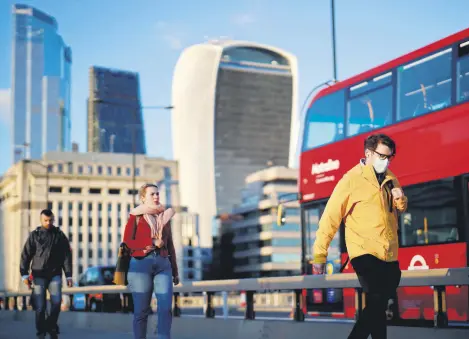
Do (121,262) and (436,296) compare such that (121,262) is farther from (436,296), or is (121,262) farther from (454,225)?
(454,225)

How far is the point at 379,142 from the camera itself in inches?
229

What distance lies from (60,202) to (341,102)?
148 metres

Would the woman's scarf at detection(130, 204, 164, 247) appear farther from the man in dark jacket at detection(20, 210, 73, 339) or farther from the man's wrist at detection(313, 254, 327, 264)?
the man in dark jacket at detection(20, 210, 73, 339)

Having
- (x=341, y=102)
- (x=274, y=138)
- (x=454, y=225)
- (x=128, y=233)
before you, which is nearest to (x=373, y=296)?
(x=128, y=233)

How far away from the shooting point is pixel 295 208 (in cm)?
13975

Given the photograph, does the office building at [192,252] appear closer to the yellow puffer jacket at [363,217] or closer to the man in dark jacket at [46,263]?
the man in dark jacket at [46,263]

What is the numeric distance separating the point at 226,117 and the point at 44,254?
172180mm

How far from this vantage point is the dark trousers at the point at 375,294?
5.65 m

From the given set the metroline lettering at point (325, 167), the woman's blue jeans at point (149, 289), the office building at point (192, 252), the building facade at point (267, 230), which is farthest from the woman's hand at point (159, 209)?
the office building at point (192, 252)

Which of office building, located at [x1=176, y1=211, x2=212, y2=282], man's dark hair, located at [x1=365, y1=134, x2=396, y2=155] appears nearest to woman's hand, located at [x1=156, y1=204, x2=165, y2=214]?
man's dark hair, located at [x1=365, y1=134, x2=396, y2=155]

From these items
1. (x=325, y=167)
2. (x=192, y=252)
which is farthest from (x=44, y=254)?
(x=192, y=252)

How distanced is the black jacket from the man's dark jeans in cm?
Answer: 9

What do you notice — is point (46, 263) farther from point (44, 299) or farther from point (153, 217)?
point (153, 217)

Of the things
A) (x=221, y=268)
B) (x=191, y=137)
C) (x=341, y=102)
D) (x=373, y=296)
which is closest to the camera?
(x=373, y=296)
